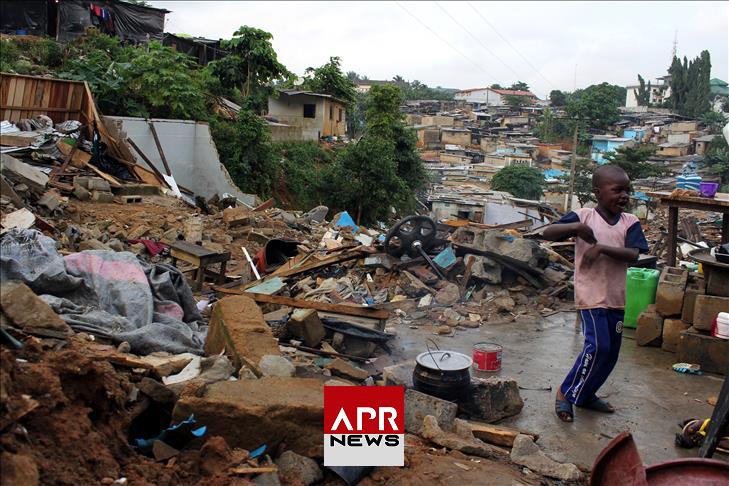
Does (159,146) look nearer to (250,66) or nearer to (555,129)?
(250,66)

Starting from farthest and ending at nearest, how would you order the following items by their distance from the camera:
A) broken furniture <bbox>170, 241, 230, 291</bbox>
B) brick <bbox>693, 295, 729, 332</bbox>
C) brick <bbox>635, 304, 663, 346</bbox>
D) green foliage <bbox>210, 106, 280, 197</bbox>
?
green foliage <bbox>210, 106, 280, 197</bbox>, broken furniture <bbox>170, 241, 230, 291</bbox>, brick <bbox>635, 304, 663, 346</bbox>, brick <bbox>693, 295, 729, 332</bbox>

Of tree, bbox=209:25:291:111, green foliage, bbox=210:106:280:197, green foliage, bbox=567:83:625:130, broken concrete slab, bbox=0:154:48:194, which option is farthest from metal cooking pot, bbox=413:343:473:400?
green foliage, bbox=567:83:625:130

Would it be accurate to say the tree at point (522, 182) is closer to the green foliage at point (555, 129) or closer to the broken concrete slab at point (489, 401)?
the green foliage at point (555, 129)

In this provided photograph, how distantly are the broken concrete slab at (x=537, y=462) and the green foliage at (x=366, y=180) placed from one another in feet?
62.2

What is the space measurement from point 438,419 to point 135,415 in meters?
1.96

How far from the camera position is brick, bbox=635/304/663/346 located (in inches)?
247

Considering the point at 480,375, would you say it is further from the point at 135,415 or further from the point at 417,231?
the point at 417,231

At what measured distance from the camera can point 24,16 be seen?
2469 centimetres

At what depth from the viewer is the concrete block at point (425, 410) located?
415 centimetres

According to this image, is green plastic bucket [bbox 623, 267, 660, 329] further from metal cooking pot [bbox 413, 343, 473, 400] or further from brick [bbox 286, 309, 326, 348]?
brick [bbox 286, 309, 326, 348]

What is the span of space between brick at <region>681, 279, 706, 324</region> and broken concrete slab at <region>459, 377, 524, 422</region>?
7.97ft

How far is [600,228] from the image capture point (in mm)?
4438

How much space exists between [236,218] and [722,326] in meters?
9.12

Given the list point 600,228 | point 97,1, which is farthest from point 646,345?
point 97,1
